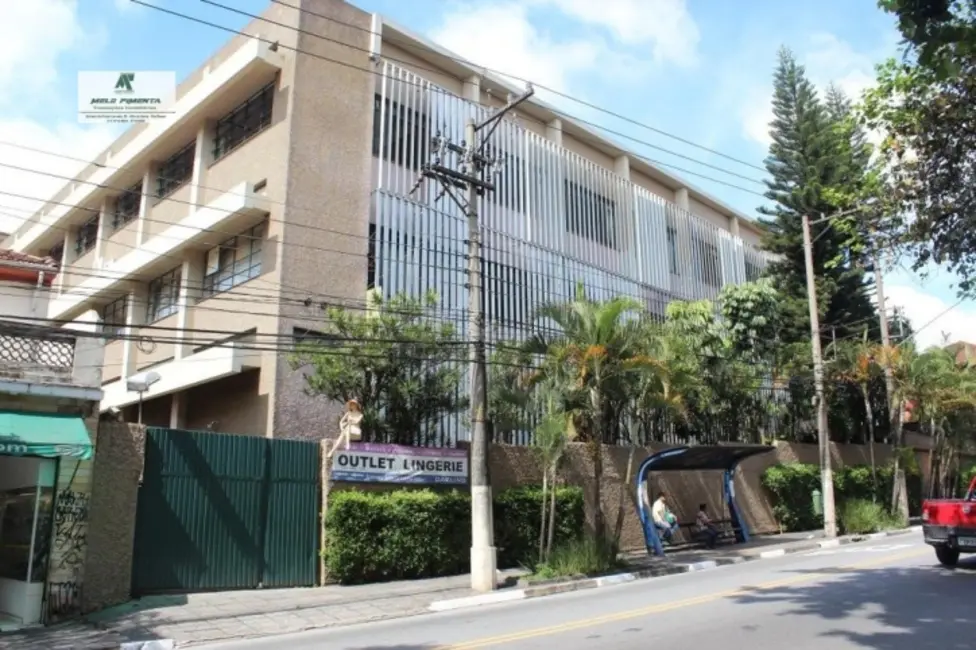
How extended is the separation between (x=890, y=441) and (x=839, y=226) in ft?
70.0

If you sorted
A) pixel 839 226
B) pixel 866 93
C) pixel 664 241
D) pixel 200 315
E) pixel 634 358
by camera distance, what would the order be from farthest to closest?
pixel 664 241 → pixel 200 315 → pixel 634 358 → pixel 839 226 → pixel 866 93

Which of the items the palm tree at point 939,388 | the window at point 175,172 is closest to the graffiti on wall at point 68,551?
the window at point 175,172

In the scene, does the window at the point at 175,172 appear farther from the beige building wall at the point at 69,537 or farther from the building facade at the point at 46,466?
the beige building wall at the point at 69,537

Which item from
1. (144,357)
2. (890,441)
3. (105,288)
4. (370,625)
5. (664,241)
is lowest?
(370,625)

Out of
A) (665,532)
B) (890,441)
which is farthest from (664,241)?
(665,532)

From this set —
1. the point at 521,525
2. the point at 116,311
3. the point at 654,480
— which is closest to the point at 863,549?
the point at 654,480

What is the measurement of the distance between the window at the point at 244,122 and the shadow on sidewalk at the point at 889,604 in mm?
17674

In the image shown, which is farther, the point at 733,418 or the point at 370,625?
the point at 733,418

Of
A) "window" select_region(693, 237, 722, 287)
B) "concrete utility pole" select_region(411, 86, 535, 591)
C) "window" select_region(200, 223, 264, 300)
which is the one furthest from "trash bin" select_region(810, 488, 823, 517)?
"window" select_region(200, 223, 264, 300)

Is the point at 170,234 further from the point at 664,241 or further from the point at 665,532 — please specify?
the point at 664,241

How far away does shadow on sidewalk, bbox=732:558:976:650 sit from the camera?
8172 mm

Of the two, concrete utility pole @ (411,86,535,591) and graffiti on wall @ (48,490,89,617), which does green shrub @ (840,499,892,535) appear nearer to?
concrete utility pole @ (411,86,535,591)

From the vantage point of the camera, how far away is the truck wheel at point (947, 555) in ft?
46.5

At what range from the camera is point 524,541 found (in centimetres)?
1736
